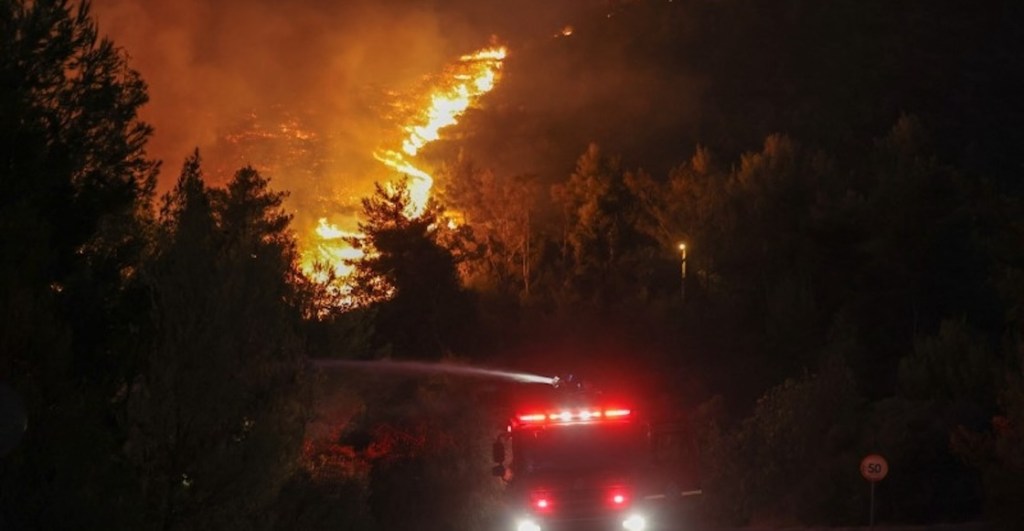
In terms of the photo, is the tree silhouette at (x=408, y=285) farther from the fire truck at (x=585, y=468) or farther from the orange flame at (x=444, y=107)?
the fire truck at (x=585, y=468)

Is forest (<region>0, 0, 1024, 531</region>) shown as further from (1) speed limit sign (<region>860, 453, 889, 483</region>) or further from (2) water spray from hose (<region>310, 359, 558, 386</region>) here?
(1) speed limit sign (<region>860, 453, 889, 483</region>)

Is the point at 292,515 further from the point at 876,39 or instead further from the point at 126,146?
the point at 876,39

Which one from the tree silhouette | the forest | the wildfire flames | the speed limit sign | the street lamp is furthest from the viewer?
the wildfire flames

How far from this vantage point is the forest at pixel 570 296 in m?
18.0

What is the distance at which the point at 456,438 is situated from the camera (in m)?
37.7

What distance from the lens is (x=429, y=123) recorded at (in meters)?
78.1

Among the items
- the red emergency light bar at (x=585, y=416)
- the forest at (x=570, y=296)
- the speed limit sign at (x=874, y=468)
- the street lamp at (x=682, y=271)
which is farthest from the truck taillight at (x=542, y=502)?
the street lamp at (x=682, y=271)

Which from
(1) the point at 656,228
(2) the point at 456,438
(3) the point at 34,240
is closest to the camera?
(3) the point at 34,240

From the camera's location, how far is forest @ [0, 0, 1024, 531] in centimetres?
1795

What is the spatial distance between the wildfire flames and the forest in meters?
2.16

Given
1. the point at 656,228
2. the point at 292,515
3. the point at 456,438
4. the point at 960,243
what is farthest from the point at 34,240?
the point at 656,228

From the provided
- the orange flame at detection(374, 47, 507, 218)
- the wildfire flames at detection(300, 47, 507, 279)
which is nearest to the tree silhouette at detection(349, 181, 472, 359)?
the wildfire flames at detection(300, 47, 507, 279)

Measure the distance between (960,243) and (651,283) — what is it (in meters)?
12.6

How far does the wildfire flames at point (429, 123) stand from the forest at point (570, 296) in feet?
7.07
